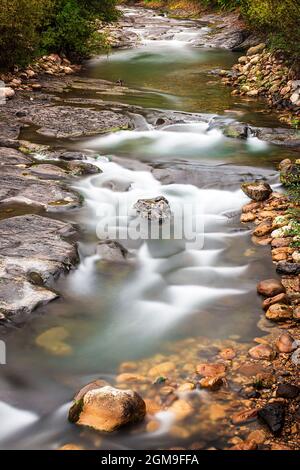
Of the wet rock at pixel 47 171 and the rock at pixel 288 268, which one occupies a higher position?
the wet rock at pixel 47 171

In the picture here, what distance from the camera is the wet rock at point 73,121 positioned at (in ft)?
35.6

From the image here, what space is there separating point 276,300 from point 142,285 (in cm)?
152

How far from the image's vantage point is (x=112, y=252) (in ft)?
20.6

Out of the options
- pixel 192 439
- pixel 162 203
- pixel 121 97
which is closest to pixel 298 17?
pixel 121 97

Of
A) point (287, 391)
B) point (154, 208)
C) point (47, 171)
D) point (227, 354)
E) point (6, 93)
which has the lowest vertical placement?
point (287, 391)

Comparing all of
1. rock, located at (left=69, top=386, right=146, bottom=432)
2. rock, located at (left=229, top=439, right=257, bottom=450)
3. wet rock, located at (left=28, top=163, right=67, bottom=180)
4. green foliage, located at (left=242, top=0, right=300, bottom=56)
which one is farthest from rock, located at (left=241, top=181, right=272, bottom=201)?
green foliage, located at (left=242, top=0, right=300, bottom=56)

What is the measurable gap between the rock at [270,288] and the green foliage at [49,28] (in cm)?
1145

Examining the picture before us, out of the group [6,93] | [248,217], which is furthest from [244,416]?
[6,93]

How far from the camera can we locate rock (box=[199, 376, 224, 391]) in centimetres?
407

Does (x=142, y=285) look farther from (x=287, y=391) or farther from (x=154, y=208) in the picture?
(x=287, y=391)

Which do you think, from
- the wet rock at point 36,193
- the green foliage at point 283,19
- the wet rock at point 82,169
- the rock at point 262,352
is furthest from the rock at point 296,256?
the green foliage at point 283,19

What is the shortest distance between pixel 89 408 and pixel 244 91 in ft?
→ 40.9

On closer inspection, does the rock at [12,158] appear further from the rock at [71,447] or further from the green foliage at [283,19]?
the green foliage at [283,19]

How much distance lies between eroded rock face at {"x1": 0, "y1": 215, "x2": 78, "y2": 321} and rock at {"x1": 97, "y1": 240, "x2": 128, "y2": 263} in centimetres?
33
